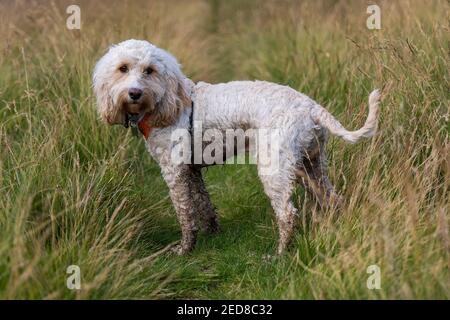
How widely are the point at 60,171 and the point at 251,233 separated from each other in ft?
5.12

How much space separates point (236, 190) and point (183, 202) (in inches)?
46.2

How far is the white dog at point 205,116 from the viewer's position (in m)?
4.34

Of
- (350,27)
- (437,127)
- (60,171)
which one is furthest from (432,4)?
(60,171)

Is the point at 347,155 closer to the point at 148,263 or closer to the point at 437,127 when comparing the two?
the point at 437,127

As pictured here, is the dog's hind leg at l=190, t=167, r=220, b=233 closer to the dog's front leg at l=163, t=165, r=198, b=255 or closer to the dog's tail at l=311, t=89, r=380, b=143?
the dog's front leg at l=163, t=165, r=198, b=255

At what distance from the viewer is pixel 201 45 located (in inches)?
353

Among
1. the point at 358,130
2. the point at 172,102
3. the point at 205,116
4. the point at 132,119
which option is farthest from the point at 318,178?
the point at 132,119

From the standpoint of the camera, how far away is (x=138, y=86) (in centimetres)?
442

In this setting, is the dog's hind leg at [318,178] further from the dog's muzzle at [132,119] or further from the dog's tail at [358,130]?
the dog's muzzle at [132,119]

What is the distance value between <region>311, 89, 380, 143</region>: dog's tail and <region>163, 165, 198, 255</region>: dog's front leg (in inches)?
42.7

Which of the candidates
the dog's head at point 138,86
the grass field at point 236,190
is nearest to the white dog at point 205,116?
the dog's head at point 138,86

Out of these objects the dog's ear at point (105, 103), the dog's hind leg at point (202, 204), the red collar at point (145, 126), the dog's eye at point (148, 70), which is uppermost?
the dog's eye at point (148, 70)

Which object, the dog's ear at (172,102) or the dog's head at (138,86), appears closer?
the dog's head at (138,86)
